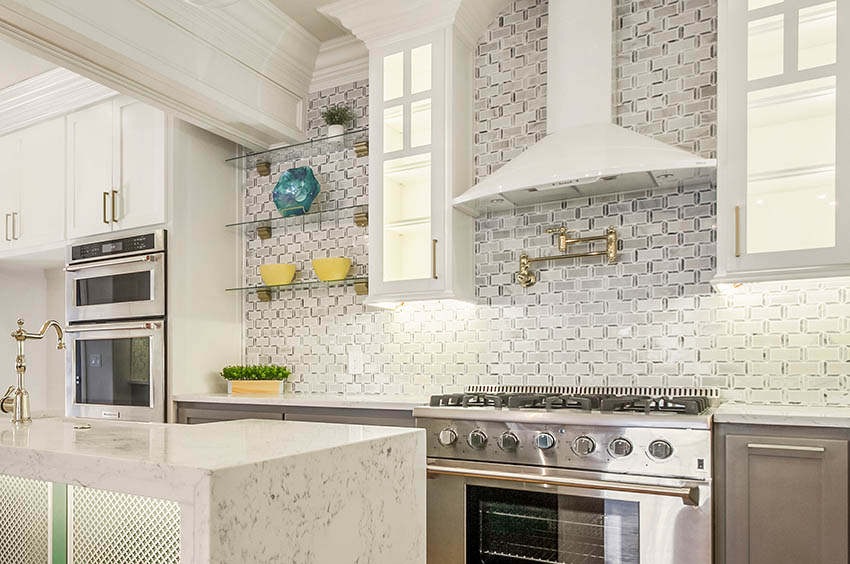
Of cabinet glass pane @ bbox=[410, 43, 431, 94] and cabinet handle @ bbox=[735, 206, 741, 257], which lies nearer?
cabinet handle @ bbox=[735, 206, 741, 257]

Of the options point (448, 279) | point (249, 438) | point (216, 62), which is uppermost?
point (216, 62)

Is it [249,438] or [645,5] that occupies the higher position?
[645,5]

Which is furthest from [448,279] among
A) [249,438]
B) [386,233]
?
[249,438]

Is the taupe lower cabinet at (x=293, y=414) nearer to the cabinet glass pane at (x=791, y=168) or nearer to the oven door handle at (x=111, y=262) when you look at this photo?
the oven door handle at (x=111, y=262)

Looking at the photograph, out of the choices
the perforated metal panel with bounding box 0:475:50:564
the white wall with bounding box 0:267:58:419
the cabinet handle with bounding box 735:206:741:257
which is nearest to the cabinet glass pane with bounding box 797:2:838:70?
the cabinet handle with bounding box 735:206:741:257

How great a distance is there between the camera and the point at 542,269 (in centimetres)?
312

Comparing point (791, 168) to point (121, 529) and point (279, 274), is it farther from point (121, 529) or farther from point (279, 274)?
point (279, 274)

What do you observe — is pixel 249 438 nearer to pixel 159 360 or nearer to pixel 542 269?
pixel 542 269

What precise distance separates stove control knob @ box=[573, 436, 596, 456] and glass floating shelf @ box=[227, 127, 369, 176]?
6.32 feet

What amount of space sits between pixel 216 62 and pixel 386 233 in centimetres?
116

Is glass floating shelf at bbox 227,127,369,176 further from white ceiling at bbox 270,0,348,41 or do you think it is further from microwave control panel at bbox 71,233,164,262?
microwave control panel at bbox 71,233,164,262

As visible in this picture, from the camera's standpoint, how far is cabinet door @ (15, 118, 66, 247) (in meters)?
4.06

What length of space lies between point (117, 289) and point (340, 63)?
71.1 inches

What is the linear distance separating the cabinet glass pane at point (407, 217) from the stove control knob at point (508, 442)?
902mm
